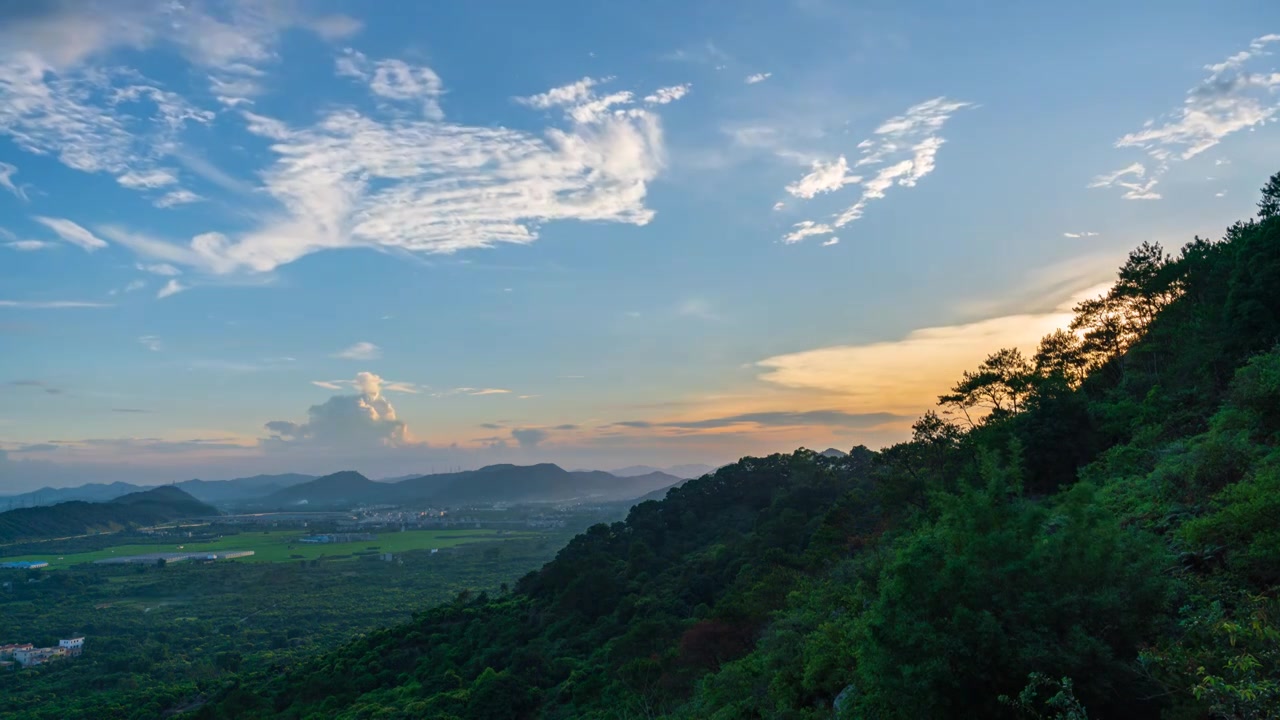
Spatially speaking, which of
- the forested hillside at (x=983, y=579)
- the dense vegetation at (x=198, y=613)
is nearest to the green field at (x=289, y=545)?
→ the dense vegetation at (x=198, y=613)

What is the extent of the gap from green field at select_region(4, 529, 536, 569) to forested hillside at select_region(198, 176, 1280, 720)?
9237 cm

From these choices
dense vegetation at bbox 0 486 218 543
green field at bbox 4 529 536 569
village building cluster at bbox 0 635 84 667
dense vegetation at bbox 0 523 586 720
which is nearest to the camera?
dense vegetation at bbox 0 523 586 720

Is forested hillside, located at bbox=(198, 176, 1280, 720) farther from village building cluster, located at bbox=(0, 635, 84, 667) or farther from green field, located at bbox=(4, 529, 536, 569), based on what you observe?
green field, located at bbox=(4, 529, 536, 569)

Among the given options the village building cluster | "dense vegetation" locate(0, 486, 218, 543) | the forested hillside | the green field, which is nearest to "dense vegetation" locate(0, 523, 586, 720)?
the village building cluster

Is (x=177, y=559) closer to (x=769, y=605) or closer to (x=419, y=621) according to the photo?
(x=419, y=621)

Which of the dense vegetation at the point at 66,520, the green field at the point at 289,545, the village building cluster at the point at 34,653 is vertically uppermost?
the dense vegetation at the point at 66,520

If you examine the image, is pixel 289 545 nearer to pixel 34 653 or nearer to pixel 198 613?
pixel 198 613

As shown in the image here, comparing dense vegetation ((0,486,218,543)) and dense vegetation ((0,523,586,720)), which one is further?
dense vegetation ((0,486,218,543))

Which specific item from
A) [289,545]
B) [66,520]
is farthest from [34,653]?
[66,520]

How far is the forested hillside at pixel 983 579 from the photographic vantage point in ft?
26.6

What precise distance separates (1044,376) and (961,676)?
81.9 feet

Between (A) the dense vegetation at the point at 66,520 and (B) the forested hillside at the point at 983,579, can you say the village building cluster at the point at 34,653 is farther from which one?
(A) the dense vegetation at the point at 66,520

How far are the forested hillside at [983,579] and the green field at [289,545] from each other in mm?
92373

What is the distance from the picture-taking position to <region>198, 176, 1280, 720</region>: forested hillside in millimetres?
8117
